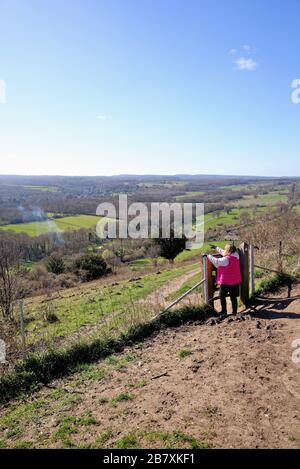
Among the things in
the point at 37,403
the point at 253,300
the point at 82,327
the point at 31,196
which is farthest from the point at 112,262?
the point at 31,196

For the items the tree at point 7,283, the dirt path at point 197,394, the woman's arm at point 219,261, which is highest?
the woman's arm at point 219,261

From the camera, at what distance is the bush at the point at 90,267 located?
110 feet

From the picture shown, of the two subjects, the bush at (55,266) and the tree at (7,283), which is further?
the bush at (55,266)

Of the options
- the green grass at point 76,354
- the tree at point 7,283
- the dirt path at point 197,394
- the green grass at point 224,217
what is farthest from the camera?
the green grass at point 224,217

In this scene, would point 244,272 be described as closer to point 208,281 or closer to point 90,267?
point 208,281

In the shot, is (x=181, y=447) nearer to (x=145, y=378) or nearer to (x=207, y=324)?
(x=145, y=378)

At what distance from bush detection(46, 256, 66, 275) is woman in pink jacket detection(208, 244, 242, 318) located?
30180mm

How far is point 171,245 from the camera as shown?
35.8 meters

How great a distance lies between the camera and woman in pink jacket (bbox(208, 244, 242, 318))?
8.14 meters

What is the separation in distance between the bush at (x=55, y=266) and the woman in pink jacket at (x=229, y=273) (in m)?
30.2

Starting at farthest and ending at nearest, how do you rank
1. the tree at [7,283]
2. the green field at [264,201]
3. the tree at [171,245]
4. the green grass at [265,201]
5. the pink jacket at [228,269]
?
1. the green field at [264,201]
2. the green grass at [265,201]
3. the tree at [171,245]
4. the tree at [7,283]
5. the pink jacket at [228,269]

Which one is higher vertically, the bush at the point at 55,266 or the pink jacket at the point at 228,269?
the pink jacket at the point at 228,269

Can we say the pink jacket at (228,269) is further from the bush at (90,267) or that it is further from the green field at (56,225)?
the green field at (56,225)

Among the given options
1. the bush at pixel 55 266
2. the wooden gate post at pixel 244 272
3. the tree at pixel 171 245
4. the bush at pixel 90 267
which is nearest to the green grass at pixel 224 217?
the tree at pixel 171 245
